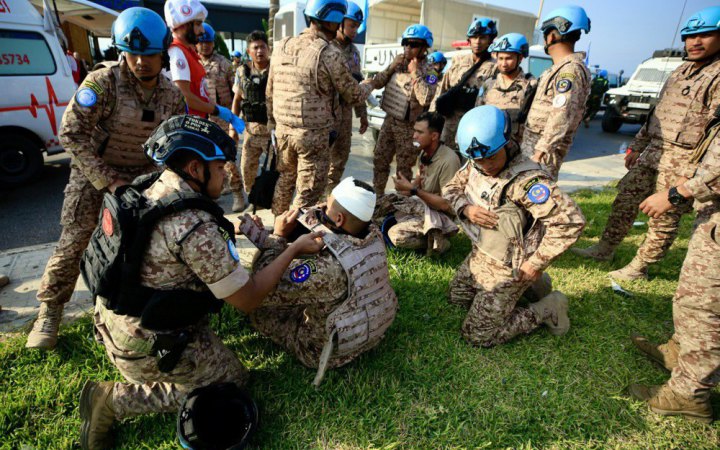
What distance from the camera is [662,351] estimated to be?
2.74 metres

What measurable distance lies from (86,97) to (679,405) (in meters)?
3.90

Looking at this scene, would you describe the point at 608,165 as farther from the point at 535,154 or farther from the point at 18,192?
the point at 18,192

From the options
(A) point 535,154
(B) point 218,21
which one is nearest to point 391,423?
(A) point 535,154

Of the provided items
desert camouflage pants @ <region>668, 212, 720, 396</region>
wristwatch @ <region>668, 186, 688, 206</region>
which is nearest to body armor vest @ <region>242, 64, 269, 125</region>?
wristwatch @ <region>668, 186, 688, 206</region>

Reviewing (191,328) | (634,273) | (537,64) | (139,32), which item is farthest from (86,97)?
(537,64)

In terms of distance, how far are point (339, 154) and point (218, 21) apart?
16213 mm

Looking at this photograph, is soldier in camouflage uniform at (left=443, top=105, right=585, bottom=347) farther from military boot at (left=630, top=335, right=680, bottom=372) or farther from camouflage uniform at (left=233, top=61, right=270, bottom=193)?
camouflage uniform at (left=233, top=61, right=270, bottom=193)

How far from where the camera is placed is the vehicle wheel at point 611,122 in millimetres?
12770

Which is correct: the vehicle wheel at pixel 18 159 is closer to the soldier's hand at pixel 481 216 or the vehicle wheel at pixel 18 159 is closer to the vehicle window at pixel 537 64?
the soldier's hand at pixel 481 216

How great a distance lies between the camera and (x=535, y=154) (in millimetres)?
3547

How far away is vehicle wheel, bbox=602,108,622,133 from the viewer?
1277 centimetres

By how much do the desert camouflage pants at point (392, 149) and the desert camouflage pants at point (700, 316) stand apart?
319 centimetres

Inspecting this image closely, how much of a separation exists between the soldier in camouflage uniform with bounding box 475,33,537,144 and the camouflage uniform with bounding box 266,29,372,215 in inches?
55.4

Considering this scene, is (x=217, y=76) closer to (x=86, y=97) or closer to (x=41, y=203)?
(x=41, y=203)
